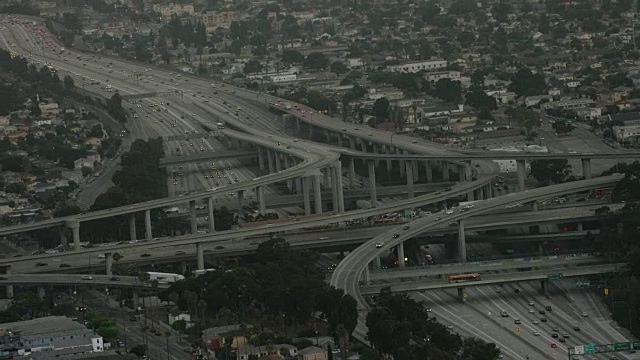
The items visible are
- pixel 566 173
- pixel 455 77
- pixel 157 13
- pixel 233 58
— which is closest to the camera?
pixel 566 173

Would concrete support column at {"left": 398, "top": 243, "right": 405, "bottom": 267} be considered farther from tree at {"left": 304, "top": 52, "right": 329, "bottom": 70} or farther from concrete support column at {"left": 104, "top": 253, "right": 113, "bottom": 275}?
tree at {"left": 304, "top": 52, "right": 329, "bottom": 70}

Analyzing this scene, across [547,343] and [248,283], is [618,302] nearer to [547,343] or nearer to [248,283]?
[547,343]

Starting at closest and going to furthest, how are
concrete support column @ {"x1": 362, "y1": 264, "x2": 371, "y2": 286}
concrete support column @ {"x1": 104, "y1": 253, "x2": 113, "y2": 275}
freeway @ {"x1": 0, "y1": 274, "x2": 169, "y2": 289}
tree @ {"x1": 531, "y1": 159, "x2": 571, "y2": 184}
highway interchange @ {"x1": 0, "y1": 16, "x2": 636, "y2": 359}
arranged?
1. highway interchange @ {"x1": 0, "y1": 16, "x2": 636, "y2": 359}
2. concrete support column @ {"x1": 362, "y1": 264, "x2": 371, "y2": 286}
3. freeway @ {"x1": 0, "y1": 274, "x2": 169, "y2": 289}
4. concrete support column @ {"x1": 104, "y1": 253, "x2": 113, "y2": 275}
5. tree @ {"x1": 531, "y1": 159, "x2": 571, "y2": 184}

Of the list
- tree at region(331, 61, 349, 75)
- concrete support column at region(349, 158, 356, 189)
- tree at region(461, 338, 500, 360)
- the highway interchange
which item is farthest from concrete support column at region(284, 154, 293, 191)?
tree at region(331, 61, 349, 75)

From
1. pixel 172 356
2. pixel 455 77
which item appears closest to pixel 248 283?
pixel 172 356

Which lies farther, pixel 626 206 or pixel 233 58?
pixel 233 58

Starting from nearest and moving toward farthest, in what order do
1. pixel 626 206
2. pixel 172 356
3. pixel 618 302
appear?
pixel 172 356 → pixel 618 302 → pixel 626 206

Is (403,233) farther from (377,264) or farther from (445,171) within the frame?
(445,171)
